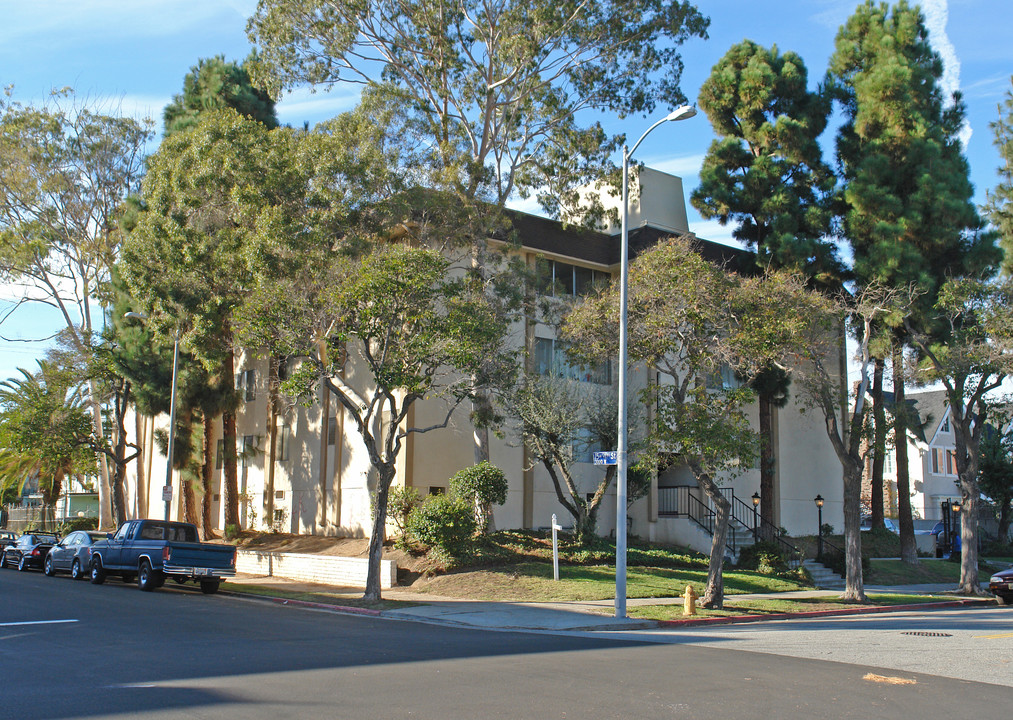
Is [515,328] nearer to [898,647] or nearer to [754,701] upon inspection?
[898,647]

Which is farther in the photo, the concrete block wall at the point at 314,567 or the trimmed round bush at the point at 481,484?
the trimmed round bush at the point at 481,484

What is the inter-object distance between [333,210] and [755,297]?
1068 centimetres

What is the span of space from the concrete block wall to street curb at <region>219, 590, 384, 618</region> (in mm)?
2766

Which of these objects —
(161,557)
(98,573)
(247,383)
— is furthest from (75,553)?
(247,383)

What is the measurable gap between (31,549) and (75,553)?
19.9 ft

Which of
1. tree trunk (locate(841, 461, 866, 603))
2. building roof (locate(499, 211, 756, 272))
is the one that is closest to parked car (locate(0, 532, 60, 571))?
building roof (locate(499, 211, 756, 272))

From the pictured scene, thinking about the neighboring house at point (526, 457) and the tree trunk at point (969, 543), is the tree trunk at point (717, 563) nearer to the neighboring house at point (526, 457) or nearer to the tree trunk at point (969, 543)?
the neighboring house at point (526, 457)

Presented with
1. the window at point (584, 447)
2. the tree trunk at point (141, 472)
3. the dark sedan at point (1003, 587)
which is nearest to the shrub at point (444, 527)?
the window at point (584, 447)

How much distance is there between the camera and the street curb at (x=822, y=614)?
54.5ft

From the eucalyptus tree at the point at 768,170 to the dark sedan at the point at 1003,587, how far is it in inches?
341

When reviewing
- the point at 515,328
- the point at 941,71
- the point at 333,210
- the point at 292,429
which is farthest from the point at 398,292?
the point at 941,71

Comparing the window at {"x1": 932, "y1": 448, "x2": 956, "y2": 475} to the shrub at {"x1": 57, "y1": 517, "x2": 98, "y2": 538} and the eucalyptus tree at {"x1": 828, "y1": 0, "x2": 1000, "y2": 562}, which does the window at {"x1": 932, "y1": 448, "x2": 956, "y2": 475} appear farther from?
the shrub at {"x1": 57, "y1": 517, "x2": 98, "y2": 538}

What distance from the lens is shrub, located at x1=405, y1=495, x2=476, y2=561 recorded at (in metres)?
22.4

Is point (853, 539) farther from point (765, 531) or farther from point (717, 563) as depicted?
point (765, 531)
